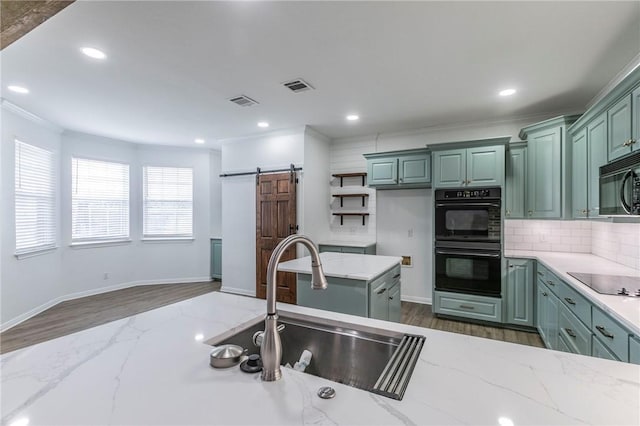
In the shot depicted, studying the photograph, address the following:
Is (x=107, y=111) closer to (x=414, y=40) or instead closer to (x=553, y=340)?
(x=414, y=40)

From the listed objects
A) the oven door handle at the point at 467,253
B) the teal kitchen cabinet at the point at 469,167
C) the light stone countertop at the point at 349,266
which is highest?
the teal kitchen cabinet at the point at 469,167

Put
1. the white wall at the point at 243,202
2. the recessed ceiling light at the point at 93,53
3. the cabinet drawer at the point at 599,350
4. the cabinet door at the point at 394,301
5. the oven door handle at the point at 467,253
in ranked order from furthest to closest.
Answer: the white wall at the point at 243,202, the oven door handle at the point at 467,253, the cabinet door at the point at 394,301, the recessed ceiling light at the point at 93,53, the cabinet drawer at the point at 599,350

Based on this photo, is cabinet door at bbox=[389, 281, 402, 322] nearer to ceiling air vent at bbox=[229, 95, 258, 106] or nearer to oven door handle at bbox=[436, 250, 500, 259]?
oven door handle at bbox=[436, 250, 500, 259]

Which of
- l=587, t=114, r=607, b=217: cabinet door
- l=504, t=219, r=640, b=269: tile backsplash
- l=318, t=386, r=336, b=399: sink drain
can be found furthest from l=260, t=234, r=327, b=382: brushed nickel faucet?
l=504, t=219, r=640, b=269: tile backsplash

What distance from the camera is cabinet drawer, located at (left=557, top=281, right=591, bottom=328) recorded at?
1.95m

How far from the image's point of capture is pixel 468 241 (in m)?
3.68

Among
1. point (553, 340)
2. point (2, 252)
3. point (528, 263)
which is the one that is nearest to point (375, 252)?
point (528, 263)

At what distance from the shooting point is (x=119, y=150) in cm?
557

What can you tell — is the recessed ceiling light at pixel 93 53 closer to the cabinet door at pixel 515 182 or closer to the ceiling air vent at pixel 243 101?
the ceiling air vent at pixel 243 101

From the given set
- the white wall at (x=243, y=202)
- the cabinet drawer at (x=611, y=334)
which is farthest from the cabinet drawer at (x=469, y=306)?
the white wall at (x=243, y=202)

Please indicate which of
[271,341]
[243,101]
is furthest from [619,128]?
[243,101]

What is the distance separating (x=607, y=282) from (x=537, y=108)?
2481 millimetres

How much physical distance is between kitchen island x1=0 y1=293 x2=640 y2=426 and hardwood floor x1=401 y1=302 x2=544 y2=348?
272 cm

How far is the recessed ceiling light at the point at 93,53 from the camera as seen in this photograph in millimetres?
2402
